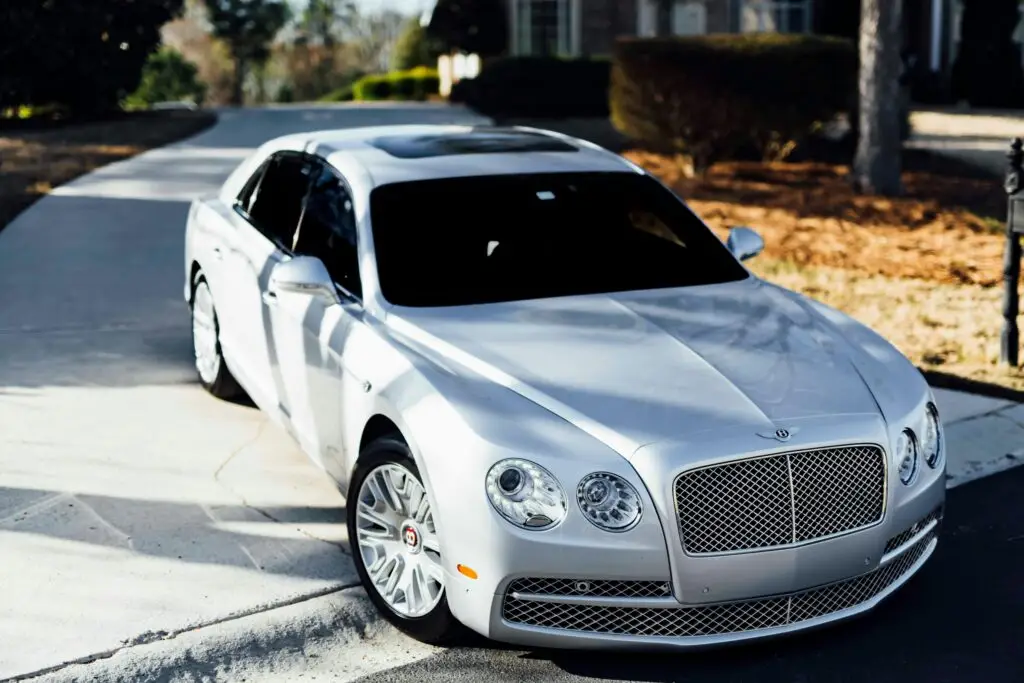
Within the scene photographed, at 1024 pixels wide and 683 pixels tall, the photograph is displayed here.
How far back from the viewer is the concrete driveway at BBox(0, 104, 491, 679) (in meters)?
4.85

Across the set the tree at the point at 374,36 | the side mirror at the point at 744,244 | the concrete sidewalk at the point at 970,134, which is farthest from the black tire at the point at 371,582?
the tree at the point at 374,36

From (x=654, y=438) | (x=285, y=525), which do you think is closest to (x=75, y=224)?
(x=285, y=525)

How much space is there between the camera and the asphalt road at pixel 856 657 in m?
4.41

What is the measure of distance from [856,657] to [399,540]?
1587mm

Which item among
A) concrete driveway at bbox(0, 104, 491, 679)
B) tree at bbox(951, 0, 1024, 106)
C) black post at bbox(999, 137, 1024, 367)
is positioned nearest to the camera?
concrete driveway at bbox(0, 104, 491, 679)

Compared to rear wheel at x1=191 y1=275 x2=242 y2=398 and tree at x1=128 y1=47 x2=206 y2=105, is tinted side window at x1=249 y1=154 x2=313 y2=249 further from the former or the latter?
tree at x1=128 y1=47 x2=206 y2=105

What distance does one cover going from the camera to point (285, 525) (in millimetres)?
5641

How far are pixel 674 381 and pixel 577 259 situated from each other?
1.26 metres

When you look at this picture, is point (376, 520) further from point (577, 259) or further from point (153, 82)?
point (153, 82)

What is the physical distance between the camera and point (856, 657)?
452 centimetres

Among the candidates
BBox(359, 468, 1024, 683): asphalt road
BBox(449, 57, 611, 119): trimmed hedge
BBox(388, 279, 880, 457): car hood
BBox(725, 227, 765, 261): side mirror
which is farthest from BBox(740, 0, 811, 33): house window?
BBox(359, 468, 1024, 683): asphalt road

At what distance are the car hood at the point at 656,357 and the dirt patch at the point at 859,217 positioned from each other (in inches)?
225

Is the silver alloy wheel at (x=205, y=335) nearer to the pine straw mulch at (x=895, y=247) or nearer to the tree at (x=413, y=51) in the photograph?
the pine straw mulch at (x=895, y=247)

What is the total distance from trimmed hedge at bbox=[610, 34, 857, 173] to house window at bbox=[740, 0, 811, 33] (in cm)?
1248
